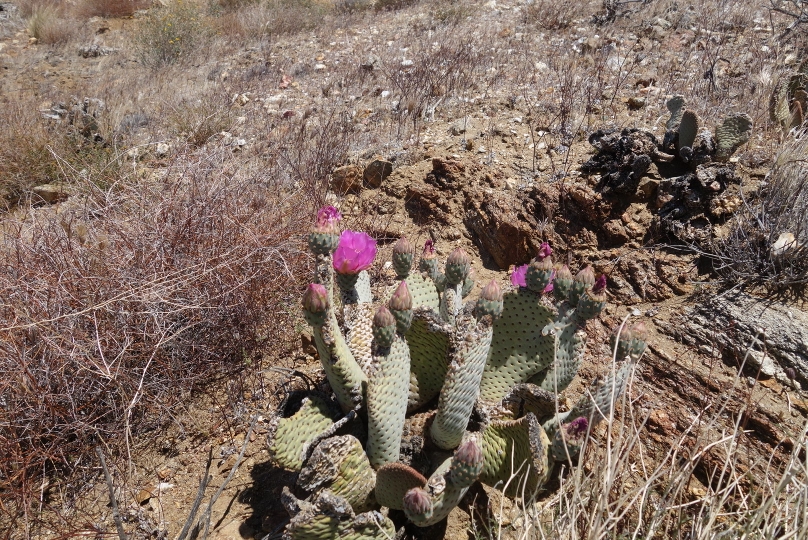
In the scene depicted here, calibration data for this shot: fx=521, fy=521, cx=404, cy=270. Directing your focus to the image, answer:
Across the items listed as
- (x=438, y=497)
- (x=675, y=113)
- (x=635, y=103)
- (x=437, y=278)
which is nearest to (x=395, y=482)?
(x=438, y=497)

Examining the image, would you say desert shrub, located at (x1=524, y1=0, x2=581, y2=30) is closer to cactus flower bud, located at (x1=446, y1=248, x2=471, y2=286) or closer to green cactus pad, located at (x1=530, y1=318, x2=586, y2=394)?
cactus flower bud, located at (x1=446, y1=248, x2=471, y2=286)

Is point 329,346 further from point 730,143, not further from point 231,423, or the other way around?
point 730,143

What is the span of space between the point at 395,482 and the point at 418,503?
0.15m

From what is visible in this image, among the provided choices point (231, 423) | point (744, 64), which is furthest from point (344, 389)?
point (744, 64)

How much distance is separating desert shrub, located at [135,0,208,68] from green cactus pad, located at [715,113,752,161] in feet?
26.8

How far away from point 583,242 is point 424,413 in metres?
1.62

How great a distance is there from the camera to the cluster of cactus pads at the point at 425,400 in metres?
1.44

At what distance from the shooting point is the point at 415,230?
3.56 metres

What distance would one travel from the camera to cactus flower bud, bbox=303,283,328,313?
4.84ft

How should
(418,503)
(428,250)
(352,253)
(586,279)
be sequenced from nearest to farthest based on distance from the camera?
1. (418,503)
2. (586,279)
3. (352,253)
4. (428,250)

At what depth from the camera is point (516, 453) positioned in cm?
161

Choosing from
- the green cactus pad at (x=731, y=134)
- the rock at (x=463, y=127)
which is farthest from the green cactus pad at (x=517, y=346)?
the rock at (x=463, y=127)

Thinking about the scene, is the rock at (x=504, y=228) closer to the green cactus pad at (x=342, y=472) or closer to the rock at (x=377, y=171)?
the rock at (x=377, y=171)

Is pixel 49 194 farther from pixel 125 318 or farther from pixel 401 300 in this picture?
pixel 401 300
